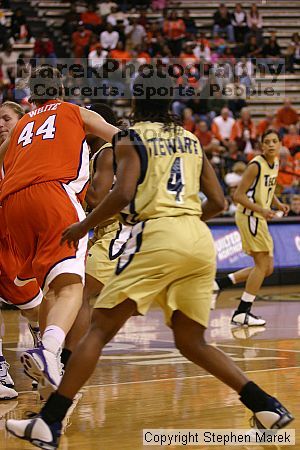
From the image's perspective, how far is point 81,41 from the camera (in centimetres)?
2181

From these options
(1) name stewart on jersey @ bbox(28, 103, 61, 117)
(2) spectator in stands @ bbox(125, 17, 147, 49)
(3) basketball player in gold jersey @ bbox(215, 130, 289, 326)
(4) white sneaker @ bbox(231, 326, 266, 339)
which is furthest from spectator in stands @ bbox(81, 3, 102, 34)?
(1) name stewart on jersey @ bbox(28, 103, 61, 117)

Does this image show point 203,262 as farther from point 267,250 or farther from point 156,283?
point 267,250

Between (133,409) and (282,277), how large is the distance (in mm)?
9700

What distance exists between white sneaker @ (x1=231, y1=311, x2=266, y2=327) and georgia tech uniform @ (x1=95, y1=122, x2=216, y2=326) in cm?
556

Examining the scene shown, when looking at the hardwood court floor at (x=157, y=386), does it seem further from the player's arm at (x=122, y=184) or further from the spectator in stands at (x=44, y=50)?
the spectator in stands at (x=44, y=50)

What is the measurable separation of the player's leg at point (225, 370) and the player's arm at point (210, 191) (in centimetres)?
Result: 63

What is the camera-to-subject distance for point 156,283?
16.5ft

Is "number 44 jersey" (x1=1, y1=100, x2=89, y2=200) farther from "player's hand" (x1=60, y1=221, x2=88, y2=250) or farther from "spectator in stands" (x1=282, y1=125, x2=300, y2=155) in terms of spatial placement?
"spectator in stands" (x1=282, y1=125, x2=300, y2=155)

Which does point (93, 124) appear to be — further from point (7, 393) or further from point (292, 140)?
point (292, 140)

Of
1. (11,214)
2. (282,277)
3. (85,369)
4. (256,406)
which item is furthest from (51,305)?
(282,277)

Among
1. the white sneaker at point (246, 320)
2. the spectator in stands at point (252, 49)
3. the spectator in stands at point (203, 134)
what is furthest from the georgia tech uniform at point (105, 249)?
the spectator in stands at point (252, 49)

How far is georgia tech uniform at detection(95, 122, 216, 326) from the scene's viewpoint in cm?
499

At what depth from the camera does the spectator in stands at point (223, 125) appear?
19903 millimetres

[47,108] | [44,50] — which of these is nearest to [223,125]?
[44,50]
